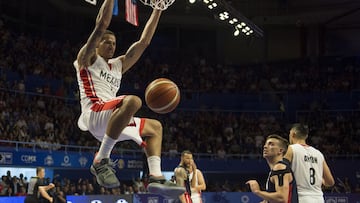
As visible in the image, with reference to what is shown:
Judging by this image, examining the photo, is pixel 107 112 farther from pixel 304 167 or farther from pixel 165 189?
pixel 304 167

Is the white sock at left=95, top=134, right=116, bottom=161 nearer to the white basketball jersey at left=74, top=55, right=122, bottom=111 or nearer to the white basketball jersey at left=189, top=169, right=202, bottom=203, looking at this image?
the white basketball jersey at left=74, top=55, right=122, bottom=111

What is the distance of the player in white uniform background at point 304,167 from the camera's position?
7066 mm

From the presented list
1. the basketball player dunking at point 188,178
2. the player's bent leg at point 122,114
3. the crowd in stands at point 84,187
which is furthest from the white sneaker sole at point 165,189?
the crowd in stands at point 84,187

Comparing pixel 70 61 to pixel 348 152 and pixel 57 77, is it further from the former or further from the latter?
pixel 348 152

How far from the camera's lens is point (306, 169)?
7.06 m

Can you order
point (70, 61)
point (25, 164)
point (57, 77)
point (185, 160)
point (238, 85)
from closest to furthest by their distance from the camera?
point (185, 160) → point (25, 164) → point (57, 77) → point (70, 61) → point (238, 85)

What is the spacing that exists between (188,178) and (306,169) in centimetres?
377

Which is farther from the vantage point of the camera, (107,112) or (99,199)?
(99,199)

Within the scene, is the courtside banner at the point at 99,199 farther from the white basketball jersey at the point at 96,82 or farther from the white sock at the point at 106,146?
the white sock at the point at 106,146

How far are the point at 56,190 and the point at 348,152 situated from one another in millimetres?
12719

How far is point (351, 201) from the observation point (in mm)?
18406

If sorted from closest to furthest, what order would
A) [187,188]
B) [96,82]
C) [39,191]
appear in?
[96,82] < [187,188] < [39,191]

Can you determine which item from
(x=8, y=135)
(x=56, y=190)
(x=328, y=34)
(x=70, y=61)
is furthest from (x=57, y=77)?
(x=328, y=34)

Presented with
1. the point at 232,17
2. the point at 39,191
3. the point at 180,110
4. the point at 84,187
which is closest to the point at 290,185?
the point at 39,191
